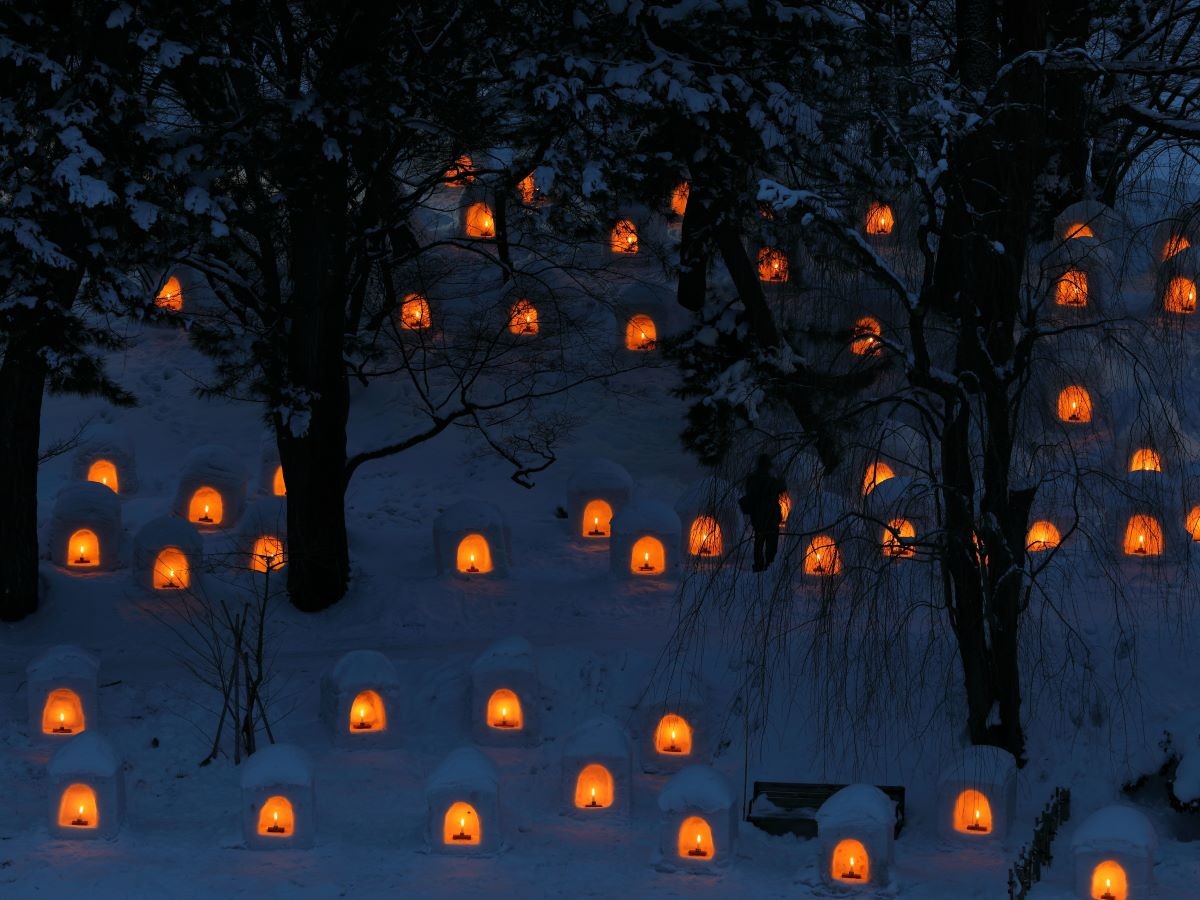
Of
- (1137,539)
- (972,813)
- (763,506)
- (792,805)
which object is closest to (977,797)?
(972,813)

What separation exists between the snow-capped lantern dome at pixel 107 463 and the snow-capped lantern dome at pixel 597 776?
10.2 meters

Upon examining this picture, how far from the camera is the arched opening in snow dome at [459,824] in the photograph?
51.3 ft

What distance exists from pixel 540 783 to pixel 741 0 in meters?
8.21

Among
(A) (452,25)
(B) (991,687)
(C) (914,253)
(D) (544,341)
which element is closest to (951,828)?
(B) (991,687)

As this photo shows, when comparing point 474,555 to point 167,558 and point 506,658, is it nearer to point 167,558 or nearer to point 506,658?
point 167,558

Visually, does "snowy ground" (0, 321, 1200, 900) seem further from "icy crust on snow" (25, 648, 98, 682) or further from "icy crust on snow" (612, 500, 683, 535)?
"icy crust on snow" (612, 500, 683, 535)

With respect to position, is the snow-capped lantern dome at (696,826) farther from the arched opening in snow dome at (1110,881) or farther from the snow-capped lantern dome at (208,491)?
the snow-capped lantern dome at (208,491)

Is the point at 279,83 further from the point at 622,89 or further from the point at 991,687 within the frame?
the point at 991,687

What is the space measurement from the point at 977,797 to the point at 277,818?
6.01m

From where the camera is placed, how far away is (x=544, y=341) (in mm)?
25703

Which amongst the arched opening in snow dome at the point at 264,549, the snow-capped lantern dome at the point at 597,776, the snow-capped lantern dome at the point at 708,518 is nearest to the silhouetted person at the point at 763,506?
the snow-capped lantern dome at the point at 708,518

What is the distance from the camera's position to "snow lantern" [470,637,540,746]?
1784cm

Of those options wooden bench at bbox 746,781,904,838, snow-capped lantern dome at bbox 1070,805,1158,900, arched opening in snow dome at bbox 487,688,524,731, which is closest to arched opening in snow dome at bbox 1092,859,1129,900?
snow-capped lantern dome at bbox 1070,805,1158,900

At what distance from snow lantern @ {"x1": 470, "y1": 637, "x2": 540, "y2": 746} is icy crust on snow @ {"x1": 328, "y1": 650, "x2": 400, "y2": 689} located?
826 mm
